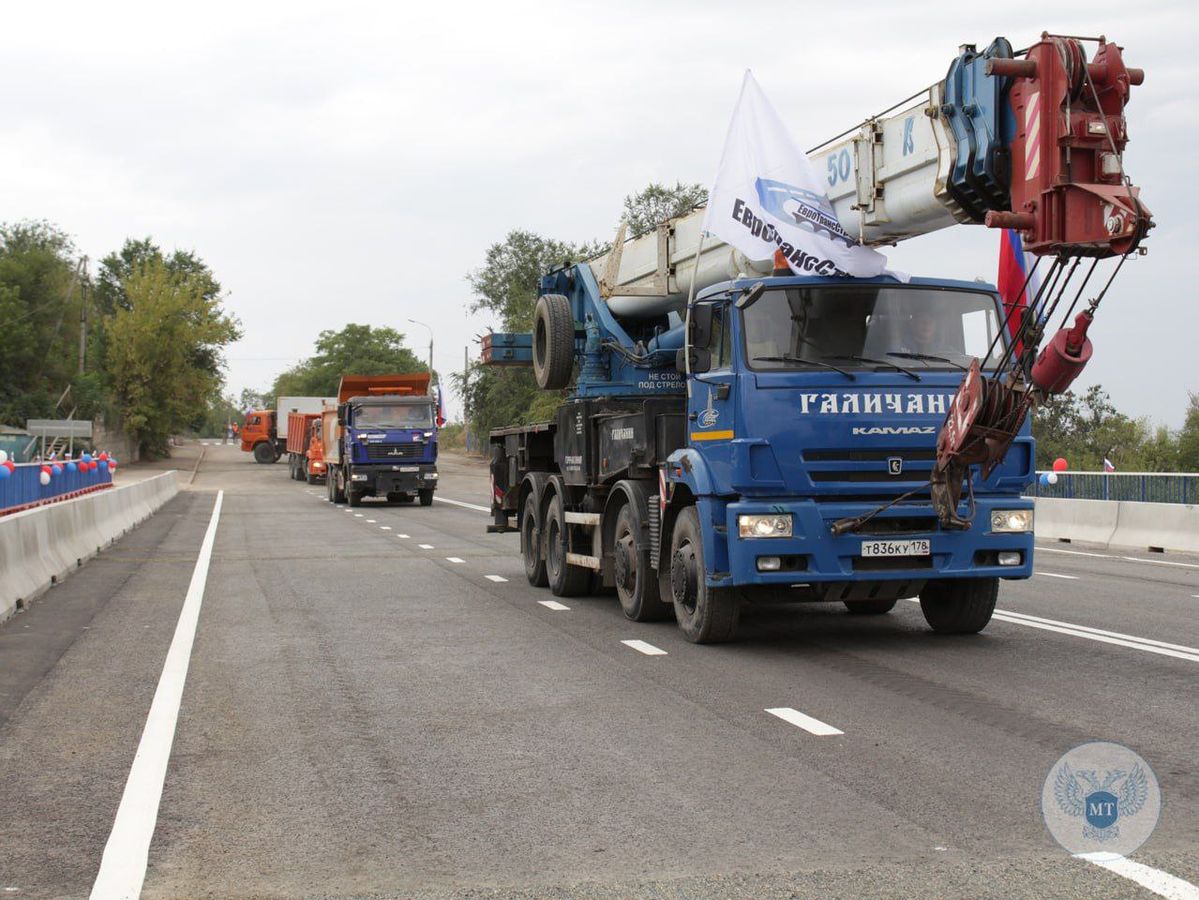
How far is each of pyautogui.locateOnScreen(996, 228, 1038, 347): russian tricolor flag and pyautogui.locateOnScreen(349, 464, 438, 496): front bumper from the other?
27.4m

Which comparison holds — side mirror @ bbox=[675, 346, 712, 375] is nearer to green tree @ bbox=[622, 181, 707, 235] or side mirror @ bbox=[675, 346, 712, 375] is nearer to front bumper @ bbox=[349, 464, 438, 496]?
front bumper @ bbox=[349, 464, 438, 496]

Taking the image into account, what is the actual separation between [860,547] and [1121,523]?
14766 millimetres

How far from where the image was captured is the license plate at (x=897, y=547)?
377 inches

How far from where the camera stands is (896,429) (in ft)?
31.6

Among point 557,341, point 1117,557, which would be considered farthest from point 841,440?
point 1117,557

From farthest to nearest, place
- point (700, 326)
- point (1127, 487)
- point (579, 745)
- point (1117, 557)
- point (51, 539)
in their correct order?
1. point (1127, 487)
2. point (1117, 557)
3. point (51, 539)
4. point (700, 326)
5. point (579, 745)

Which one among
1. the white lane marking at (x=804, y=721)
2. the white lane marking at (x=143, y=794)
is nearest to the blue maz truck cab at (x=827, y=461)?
the white lane marking at (x=804, y=721)

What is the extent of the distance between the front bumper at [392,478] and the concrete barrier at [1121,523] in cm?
1714

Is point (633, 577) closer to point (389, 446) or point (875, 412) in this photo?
point (875, 412)

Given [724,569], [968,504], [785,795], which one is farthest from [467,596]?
[785,795]

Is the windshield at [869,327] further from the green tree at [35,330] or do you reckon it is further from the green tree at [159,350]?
the green tree at [159,350]

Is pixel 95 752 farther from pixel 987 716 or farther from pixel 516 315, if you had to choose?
pixel 516 315

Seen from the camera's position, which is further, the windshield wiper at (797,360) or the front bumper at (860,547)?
the windshield wiper at (797,360)

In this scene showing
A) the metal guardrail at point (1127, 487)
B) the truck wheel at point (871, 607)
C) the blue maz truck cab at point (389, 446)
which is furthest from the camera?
the blue maz truck cab at point (389, 446)
